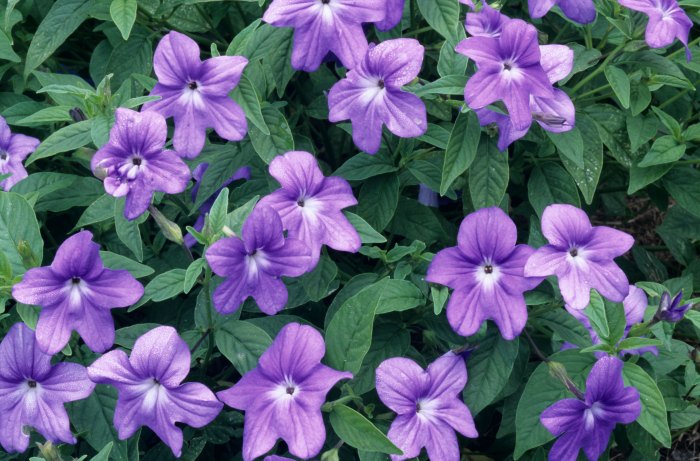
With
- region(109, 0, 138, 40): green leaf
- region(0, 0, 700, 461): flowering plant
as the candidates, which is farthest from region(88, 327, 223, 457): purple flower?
region(109, 0, 138, 40): green leaf

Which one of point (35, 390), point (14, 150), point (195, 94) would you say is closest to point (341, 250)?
point (195, 94)

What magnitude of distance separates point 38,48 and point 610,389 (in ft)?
5.08

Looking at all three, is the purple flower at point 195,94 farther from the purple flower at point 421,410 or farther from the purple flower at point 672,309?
the purple flower at point 672,309

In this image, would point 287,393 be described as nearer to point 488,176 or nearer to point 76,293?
point 76,293

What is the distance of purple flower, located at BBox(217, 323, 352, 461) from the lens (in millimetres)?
1573

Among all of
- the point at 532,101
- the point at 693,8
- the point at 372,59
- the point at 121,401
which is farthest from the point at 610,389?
the point at 693,8

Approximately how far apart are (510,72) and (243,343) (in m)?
0.75

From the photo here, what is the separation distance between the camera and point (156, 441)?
2.22 meters

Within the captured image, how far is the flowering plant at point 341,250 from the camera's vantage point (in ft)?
5.34

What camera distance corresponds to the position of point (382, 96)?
5.93 feet

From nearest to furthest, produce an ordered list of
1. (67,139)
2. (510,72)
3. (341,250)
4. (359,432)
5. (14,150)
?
(359,432) < (510,72) < (67,139) < (341,250) < (14,150)

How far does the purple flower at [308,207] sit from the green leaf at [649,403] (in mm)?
634

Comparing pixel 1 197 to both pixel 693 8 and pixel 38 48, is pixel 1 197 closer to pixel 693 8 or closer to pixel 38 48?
pixel 38 48

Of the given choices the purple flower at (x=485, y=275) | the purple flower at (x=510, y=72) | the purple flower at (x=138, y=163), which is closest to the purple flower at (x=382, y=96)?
the purple flower at (x=510, y=72)
